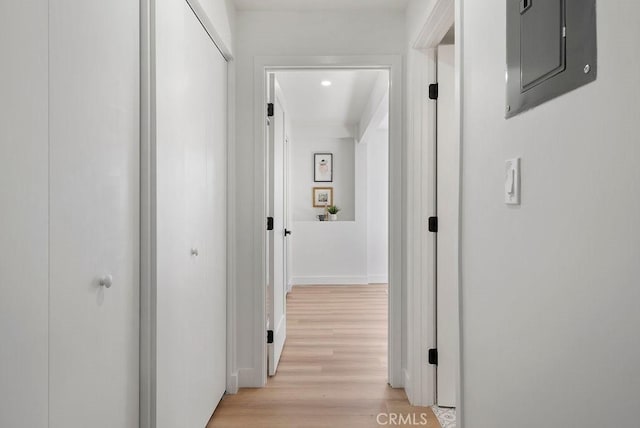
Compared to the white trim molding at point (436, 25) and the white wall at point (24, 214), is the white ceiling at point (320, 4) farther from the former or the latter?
the white wall at point (24, 214)

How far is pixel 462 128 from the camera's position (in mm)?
1443

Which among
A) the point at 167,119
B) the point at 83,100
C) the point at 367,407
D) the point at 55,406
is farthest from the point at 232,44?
the point at 367,407

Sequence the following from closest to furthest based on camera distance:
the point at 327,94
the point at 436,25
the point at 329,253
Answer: the point at 436,25 → the point at 327,94 → the point at 329,253

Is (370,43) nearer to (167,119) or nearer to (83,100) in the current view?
(167,119)

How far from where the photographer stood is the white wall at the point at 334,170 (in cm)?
660

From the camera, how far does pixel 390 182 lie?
2490 millimetres

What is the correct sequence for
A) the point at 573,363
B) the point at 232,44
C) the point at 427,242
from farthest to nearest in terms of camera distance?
the point at 232,44 < the point at 427,242 < the point at 573,363

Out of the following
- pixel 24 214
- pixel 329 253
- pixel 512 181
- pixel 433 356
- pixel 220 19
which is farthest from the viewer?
pixel 329 253

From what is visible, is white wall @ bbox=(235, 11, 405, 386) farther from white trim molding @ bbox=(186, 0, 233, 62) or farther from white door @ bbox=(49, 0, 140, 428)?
white door @ bbox=(49, 0, 140, 428)

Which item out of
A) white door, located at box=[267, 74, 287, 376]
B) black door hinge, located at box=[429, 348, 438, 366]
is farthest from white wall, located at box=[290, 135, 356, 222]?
black door hinge, located at box=[429, 348, 438, 366]

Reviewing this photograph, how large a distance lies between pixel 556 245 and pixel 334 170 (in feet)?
19.1

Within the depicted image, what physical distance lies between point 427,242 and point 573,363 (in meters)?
1.47

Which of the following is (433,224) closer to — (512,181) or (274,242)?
(274,242)

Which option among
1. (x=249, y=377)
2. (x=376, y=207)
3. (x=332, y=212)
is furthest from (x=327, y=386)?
(x=376, y=207)
